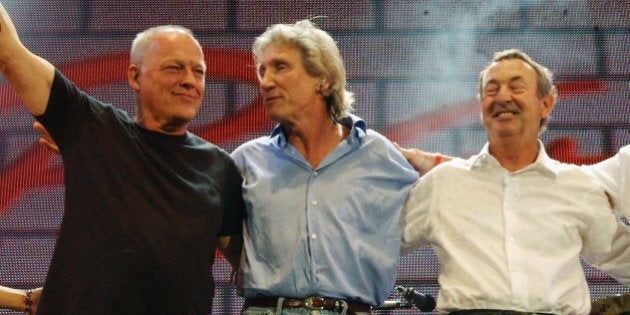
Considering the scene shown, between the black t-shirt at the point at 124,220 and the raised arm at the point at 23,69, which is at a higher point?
the raised arm at the point at 23,69

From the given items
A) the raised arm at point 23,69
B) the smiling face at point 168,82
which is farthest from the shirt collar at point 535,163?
the raised arm at point 23,69

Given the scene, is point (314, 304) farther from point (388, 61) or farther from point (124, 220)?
point (388, 61)

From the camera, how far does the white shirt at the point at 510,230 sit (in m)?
2.51

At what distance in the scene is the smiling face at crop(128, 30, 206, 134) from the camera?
251 centimetres

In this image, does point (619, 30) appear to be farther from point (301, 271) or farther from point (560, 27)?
point (301, 271)

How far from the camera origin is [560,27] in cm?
352

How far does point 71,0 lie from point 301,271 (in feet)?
5.83

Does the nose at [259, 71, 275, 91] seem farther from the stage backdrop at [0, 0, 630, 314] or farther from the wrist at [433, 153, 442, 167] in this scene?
the stage backdrop at [0, 0, 630, 314]

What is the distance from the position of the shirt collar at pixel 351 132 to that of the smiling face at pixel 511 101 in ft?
1.34

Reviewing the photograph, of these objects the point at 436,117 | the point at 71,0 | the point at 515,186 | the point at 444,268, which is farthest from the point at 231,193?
the point at 71,0

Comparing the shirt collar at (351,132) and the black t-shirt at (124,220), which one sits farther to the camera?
the shirt collar at (351,132)

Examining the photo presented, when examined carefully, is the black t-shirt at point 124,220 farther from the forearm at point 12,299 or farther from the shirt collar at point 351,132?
the forearm at point 12,299

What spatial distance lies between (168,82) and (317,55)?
1.83 ft

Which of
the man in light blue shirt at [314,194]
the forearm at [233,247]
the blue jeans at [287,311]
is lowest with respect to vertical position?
the blue jeans at [287,311]
